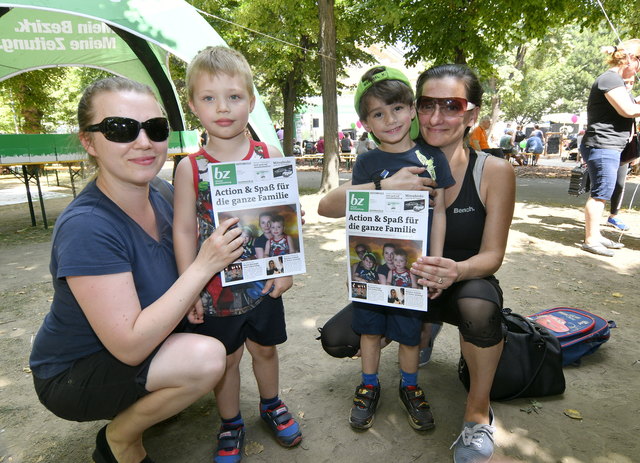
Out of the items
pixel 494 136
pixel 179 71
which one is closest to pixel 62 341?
pixel 494 136

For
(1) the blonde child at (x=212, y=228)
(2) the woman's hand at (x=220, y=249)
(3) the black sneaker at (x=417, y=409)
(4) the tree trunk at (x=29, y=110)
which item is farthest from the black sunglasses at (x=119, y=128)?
(4) the tree trunk at (x=29, y=110)

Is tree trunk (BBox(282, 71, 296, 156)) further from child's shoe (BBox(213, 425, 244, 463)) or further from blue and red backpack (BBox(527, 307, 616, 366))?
child's shoe (BBox(213, 425, 244, 463))

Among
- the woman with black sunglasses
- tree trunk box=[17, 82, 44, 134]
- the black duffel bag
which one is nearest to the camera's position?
the woman with black sunglasses

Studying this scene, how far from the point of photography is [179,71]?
57.1 ft

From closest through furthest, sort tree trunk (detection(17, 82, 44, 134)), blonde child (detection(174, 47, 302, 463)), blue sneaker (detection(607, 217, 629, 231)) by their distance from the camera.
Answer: blonde child (detection(174, 47, 302, 463))
blue sneaker (detection(607, 217, 629, 231))
tree trunk (detection(17, 82, 44, 134))

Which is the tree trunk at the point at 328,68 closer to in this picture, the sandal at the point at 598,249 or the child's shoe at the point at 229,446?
the sandal at the point at 598,249

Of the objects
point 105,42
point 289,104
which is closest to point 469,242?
point 105,42

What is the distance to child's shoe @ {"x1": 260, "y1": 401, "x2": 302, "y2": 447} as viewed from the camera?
210 cm

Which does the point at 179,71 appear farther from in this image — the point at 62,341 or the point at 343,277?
the point at 62,341

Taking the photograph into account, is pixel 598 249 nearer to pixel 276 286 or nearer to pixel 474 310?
pixel 474 310

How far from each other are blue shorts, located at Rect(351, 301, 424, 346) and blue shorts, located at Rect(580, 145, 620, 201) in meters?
3.89

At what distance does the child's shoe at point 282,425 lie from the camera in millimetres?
2100

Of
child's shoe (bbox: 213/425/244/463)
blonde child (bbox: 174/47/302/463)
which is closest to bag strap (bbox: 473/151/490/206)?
blonde child (bbox: 174/47/302/463)

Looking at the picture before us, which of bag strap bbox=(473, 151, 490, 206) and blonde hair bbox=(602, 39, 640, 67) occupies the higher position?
blonde hair bbox=(602, 39, 640, 67)
